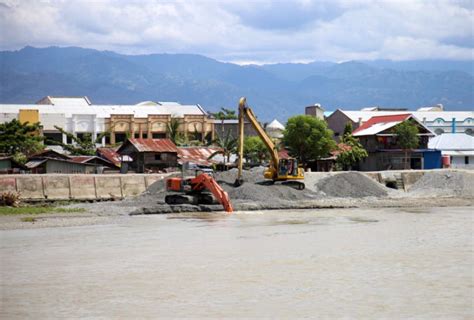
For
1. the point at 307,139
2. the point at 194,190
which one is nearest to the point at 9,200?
the point at 194,190

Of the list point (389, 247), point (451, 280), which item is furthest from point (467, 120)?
point (451, 280)

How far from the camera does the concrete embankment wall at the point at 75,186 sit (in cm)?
4462

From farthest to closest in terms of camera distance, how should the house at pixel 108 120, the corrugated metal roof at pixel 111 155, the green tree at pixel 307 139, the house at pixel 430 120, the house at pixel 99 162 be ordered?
the house at pixel 430 120
the house at pixel 108 120
the green tree at pixel 307 139
the corrugated metal roof at pixel 111 155
the house at pixel 99 162

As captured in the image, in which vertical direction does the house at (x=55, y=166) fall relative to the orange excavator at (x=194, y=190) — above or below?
above

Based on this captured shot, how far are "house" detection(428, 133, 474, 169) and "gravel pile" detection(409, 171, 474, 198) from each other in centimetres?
1872

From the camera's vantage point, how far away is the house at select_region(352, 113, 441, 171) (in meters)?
68.0

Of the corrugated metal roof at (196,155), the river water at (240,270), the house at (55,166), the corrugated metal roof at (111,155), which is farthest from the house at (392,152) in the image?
the river water at (240,270)

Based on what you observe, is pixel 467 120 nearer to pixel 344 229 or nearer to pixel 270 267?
pixel 344 229

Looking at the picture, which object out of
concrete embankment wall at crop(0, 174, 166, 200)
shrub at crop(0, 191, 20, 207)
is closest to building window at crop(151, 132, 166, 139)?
concrete embankment wall at crop(0, 174, 166, 200)

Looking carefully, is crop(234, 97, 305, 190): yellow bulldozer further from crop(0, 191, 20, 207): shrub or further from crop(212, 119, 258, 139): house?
crop(212, 119, 258, 139): house

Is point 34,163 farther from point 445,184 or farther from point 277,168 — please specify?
point 445,184

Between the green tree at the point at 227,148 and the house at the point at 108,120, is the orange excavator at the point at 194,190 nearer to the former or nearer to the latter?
the green tree at the point at 227,148

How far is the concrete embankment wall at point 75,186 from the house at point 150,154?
1075cm

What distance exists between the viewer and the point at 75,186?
46.6 meters
